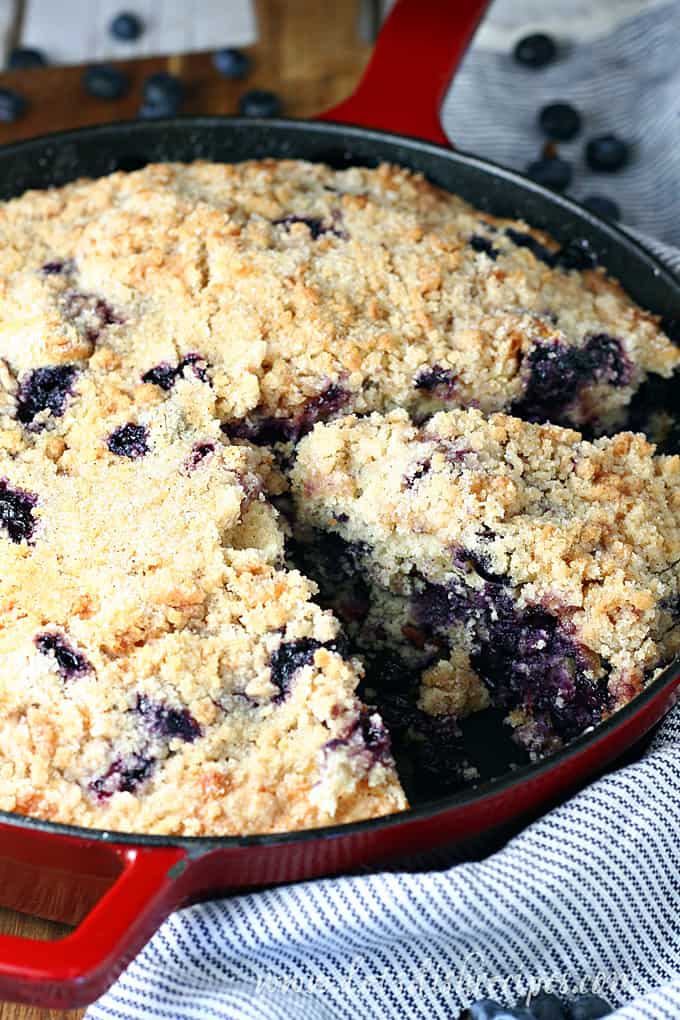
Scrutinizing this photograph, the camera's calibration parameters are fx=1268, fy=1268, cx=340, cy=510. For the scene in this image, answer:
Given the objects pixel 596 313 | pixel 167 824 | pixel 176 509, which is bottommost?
pixel 167 824

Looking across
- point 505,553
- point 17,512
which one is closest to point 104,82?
point 17,512

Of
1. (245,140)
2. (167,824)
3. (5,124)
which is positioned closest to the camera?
(167,824)

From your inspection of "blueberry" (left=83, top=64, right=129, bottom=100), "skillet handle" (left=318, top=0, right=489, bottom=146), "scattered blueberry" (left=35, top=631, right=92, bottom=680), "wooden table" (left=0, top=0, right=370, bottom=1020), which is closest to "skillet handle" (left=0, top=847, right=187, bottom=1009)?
"scattered blueberry" (left=35, top=631, right=92, bottom=680)

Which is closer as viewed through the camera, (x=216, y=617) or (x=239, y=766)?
(x=239, y=766)

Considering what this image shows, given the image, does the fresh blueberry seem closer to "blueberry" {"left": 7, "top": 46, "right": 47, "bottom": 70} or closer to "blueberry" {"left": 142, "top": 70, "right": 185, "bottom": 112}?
"blueberry" {"left": 142, "top": 70, "right": 185, "bottom": 112}

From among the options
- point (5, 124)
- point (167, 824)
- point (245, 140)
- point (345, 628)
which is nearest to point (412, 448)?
point (345, 628)

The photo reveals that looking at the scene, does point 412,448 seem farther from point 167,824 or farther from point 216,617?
point 167,824

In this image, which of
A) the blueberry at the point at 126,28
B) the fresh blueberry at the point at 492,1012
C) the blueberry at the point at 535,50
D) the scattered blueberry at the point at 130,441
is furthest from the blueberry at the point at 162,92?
the fresh blueberry at the point at 492,1012
